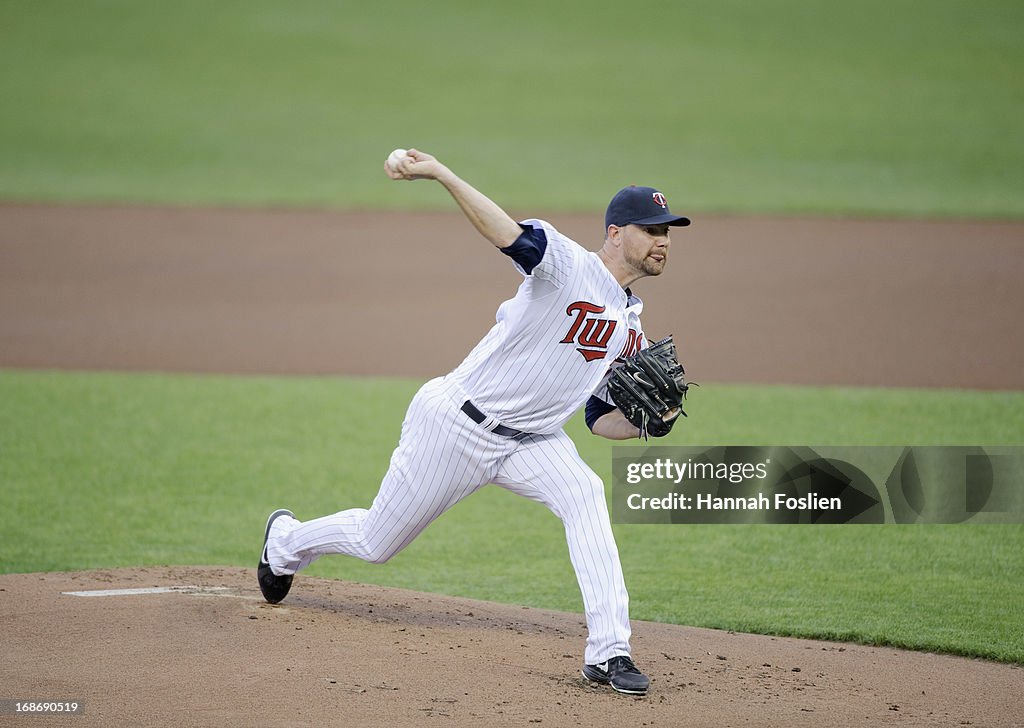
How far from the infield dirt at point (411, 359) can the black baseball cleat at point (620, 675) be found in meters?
0.05

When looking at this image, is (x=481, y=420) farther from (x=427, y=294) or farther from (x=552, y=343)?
(x=427, y=294)

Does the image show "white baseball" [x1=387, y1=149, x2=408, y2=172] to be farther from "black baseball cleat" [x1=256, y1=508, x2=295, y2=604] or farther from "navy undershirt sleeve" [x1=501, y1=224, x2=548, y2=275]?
"black baseball cleat" [x1=256, y1=508, x2=295, y2=604]

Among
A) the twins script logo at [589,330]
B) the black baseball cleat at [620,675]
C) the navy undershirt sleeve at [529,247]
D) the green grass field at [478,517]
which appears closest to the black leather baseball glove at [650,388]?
the twins script logo at [589,330]

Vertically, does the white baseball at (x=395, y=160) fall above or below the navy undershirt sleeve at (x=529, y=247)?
above

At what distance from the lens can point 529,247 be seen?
433cm

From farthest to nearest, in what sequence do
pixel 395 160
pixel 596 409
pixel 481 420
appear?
pixel 596 409, pixel 481 420, pixel 395 160

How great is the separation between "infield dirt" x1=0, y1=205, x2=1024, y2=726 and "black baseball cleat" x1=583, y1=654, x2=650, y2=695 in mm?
51

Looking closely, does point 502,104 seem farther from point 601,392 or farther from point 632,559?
point 601,392

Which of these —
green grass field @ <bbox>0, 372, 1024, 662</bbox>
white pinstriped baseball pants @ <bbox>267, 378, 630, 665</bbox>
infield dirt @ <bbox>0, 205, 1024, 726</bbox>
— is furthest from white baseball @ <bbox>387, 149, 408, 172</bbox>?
green grass field @ <bbox>0, 372, 1024, 662</bbox>

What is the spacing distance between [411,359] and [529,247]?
6.79 metres

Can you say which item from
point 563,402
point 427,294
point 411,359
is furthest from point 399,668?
point 427,294

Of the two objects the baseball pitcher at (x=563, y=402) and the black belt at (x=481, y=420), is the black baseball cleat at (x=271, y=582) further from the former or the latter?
the black belt at (x=481, y=420)

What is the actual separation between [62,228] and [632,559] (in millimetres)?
10592

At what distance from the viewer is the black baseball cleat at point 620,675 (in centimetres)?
440
